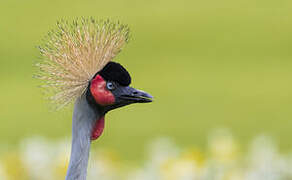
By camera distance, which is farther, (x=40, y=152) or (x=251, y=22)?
(x=251, y=22)

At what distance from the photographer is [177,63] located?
604cm

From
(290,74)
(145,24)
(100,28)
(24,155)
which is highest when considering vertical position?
(145,24)

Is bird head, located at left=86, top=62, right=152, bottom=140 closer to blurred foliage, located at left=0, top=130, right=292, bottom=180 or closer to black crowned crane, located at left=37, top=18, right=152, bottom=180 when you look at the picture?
black crowned crane, located at left=37, top=18, right=152, bottom=180

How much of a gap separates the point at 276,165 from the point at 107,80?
62.4 inches

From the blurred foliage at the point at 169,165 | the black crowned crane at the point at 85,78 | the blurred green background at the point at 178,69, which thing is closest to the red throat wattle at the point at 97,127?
the black crowned crane at the point at 85,78

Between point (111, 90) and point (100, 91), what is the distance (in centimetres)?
4

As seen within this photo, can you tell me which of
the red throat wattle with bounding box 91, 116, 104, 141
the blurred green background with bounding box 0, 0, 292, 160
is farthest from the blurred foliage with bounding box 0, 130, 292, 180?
the red throat wattle with bounding box 91, 116, 104, 141

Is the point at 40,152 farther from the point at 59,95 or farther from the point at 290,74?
the point at 290,74

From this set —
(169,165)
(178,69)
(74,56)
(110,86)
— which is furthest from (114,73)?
(178,69)

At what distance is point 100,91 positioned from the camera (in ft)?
7.68

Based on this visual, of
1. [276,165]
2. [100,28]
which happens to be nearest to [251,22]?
[276,165]

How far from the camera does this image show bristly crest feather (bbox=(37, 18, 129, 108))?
2.39 m

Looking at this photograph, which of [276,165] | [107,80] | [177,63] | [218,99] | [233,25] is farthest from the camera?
[233,25]

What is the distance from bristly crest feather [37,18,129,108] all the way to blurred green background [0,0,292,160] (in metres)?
2.27
